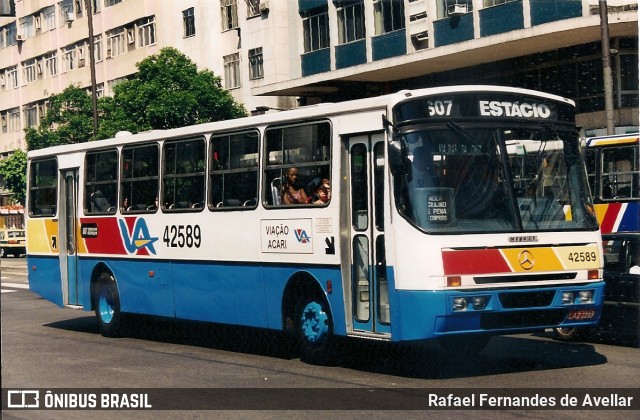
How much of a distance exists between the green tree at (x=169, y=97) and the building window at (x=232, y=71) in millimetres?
3226

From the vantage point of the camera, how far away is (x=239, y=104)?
46.2 meters

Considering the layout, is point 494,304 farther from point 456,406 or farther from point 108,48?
point 108,48

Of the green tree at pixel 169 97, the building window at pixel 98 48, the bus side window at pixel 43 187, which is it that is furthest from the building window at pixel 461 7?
the building window at pixel 98 48

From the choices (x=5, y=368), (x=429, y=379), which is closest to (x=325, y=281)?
(x=429, y=379)

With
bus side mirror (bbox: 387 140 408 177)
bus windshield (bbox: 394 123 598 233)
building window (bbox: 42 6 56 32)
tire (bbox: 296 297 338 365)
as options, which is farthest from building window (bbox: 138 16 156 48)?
bus side mirror (bbox: 387 140 408 177)

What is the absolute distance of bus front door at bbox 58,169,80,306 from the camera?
17375mm

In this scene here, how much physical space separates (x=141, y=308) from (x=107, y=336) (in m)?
1.02

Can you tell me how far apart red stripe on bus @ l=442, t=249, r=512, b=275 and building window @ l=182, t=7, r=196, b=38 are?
40867 millimetres

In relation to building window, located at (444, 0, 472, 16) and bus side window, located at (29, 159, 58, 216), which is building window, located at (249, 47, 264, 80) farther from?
bus side window, located at (29, 159, 58, 216)

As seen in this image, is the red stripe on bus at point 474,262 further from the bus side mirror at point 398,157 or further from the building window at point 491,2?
the building window at point 491,2

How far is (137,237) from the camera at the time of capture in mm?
15781

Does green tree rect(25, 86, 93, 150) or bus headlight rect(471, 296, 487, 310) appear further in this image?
green tree rect(25, 86, 93, 150)

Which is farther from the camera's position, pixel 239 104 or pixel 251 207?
pixel 239 104

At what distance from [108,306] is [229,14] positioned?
33086 mm
